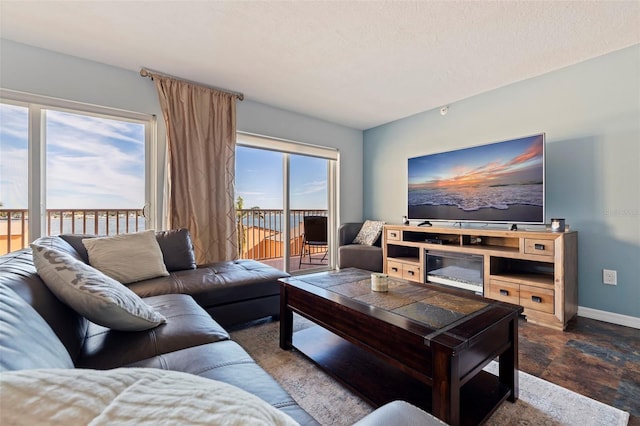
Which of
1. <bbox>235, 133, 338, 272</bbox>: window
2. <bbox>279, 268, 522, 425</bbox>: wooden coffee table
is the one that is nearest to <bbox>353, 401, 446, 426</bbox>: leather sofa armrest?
<bbox>279, 268, 522, 425</bbox>: wooden coffee table

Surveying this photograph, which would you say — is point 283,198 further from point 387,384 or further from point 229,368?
point 229,368

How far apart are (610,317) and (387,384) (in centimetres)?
238

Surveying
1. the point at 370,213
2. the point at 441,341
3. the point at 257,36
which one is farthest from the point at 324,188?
the point at 441,341

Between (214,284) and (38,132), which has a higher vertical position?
(38,132)

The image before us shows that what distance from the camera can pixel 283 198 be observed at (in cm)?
404

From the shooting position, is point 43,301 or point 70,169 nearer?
point 43,301

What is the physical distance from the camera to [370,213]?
15.3 ft

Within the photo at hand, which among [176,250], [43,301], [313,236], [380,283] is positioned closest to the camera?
[43,301]

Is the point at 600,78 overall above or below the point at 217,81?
below

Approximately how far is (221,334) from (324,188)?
3389mm

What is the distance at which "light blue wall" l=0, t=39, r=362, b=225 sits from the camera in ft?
7.79

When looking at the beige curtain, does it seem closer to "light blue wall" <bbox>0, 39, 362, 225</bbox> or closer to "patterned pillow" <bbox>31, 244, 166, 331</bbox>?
"light blue wall" <bbox>0, 39, 362, 225</bbox>

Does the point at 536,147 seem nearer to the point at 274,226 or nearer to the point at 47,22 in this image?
the point at 274,226

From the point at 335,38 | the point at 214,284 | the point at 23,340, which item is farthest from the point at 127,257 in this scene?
the point at 335,38
